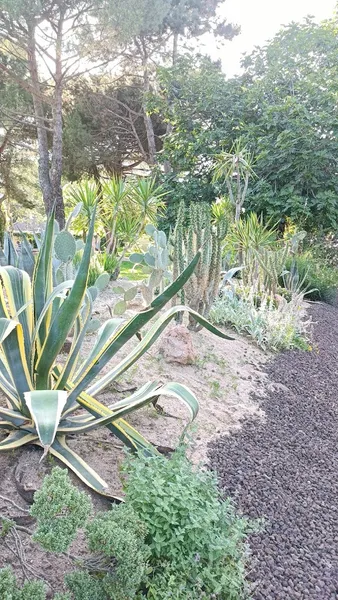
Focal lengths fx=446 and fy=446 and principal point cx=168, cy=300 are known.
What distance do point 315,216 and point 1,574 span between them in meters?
8.82

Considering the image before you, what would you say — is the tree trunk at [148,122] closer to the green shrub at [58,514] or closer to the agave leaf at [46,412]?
the agave leaf at [46,412]

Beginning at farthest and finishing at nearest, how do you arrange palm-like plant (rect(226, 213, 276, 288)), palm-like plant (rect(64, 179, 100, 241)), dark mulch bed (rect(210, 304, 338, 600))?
palm-like plant (rect(64, 179, 100, 241))
palm-like plant (rect(226, 213, 276, 288))
dark mulch bed (rect(210, 304, 338, 600))

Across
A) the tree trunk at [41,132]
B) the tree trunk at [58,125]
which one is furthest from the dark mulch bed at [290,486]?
the tree trunk at [41,132]

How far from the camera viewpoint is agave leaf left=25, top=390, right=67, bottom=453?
1070 mm

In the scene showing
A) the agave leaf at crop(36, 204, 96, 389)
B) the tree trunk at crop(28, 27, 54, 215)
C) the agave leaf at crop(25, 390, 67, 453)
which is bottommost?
the agave leaf at crop(25, 390, 67, 453)

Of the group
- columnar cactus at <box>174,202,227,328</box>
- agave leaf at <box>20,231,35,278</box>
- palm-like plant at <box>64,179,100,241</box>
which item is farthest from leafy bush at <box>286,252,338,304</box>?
agave leaf at <box>20,231,35,278</box>

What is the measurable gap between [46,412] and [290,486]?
1.20 metres

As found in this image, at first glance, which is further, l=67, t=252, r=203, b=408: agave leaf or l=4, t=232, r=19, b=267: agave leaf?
l=4, t=232, r=19, b=267: agave leaf

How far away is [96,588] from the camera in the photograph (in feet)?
3.49

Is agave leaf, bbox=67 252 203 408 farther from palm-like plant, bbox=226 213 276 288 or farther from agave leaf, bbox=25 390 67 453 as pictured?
palm-like plant, bbox=226 213 276 288

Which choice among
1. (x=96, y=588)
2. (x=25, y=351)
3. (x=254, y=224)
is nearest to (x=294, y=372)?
(x=25, y=351)

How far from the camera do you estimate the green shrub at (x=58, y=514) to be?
38.6 inches

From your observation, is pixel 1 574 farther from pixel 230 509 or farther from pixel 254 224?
pixel 254 224

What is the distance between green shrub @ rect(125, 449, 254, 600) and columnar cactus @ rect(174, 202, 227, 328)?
2267mm
